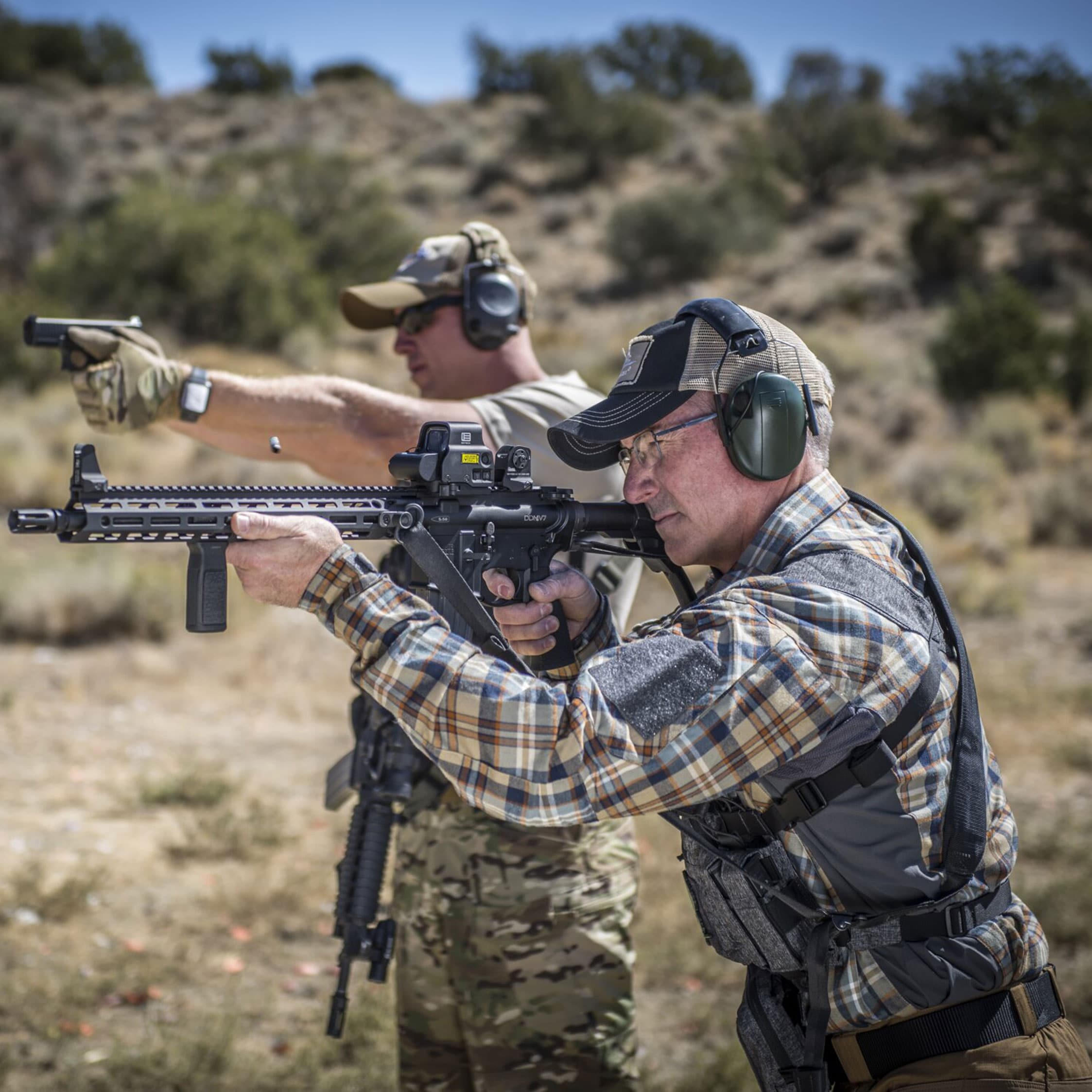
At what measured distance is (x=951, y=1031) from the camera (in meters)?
1.98

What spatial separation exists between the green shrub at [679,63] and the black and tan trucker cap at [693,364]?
167ft

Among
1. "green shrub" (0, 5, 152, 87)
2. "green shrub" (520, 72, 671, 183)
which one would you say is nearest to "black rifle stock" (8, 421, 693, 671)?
"green shrub" (520, 72, 671, 183)

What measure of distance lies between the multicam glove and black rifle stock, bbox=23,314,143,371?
1 cm

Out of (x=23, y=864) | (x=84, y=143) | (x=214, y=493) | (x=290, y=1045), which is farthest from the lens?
(x=84, y=143)

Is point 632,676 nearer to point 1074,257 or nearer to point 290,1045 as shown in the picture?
point 290,1045

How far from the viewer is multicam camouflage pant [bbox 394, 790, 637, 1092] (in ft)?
9.73

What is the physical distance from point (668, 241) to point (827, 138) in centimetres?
1081

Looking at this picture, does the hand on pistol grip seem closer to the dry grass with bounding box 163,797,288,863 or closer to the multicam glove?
the multicam glove

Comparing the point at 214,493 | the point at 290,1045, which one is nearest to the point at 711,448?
the point at 214,493

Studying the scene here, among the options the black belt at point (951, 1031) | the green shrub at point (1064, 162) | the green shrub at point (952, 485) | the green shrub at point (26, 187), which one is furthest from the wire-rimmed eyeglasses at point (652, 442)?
the green shrub at point (1064, 162)

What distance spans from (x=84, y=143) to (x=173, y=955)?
36.8 m

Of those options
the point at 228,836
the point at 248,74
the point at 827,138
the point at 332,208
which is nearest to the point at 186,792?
the point at 228,836

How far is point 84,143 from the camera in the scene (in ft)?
117

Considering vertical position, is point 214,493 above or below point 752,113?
below
